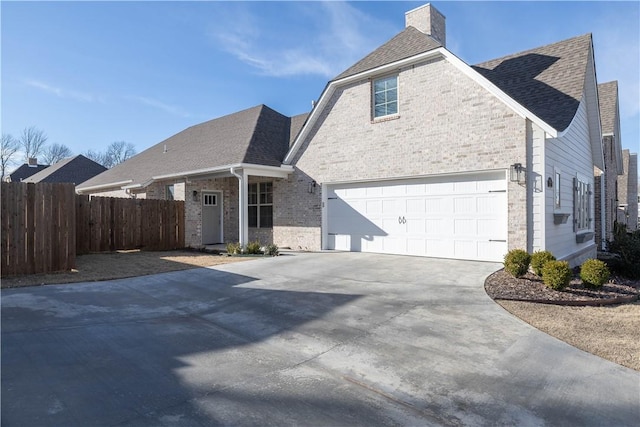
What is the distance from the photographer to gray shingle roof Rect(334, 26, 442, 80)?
11000 mm

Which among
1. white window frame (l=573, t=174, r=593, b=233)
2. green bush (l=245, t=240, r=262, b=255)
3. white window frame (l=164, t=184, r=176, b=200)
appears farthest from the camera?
white window frame (l=164, t=184, r=176, b=200)

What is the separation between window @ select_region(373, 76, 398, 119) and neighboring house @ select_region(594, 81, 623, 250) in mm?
11505

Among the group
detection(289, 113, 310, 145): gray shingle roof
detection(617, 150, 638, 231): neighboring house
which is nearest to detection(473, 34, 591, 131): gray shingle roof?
detection(289, 113, 310, 145): gray shingle roof

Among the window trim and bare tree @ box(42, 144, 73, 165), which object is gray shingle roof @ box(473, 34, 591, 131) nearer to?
the window trim

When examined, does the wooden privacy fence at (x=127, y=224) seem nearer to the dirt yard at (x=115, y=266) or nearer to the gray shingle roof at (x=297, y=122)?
the dirt yard at (x=115, y=266)

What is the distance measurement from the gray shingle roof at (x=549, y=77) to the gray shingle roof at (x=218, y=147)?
8327 millimetres

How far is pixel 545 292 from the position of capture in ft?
23.4

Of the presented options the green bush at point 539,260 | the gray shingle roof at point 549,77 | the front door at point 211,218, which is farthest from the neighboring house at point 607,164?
the front door at point 211,218

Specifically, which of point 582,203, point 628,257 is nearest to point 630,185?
point 582,203

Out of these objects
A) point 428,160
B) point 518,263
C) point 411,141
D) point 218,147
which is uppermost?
point 218,147

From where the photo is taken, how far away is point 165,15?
9906 millimetres

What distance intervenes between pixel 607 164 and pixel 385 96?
13.4m

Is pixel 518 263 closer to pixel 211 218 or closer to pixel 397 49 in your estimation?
pixel 397 49

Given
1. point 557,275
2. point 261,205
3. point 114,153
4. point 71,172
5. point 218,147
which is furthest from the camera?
point 114,153
